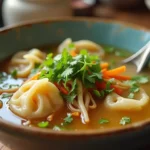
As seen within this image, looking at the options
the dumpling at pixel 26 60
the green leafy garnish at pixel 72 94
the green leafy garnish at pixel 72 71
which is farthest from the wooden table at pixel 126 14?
the green leafy garnish at pixel 72 94

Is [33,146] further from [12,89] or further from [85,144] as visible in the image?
[12,89]

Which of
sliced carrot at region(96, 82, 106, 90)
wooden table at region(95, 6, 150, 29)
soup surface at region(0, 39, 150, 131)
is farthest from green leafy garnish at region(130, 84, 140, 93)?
wooden table at region(95, 6, 150, 29)

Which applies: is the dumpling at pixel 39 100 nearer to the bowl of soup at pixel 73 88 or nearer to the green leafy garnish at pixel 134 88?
the bowl of soup at pixel 73 88

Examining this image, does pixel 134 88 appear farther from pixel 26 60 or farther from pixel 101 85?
pixel 26 60

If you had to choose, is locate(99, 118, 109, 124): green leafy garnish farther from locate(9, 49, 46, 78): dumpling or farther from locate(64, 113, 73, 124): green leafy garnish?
locate(9, 49, 46, 78): dumpling

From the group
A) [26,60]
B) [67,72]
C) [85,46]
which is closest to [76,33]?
[85,46]

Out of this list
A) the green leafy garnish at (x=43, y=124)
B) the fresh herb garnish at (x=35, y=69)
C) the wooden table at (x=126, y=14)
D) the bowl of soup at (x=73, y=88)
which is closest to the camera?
the bowl of soup at (x=73, y=88)
